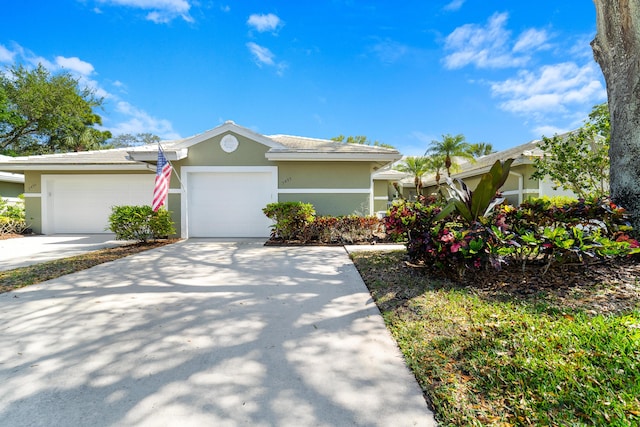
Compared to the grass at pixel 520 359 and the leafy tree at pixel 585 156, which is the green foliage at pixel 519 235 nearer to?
the grass at pixel 520 359

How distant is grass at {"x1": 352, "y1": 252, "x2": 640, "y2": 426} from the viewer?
1.72 meters

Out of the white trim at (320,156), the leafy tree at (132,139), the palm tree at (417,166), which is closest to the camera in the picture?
the white trim at (320,156)

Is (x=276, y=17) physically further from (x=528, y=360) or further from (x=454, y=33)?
(x=528, y=360)

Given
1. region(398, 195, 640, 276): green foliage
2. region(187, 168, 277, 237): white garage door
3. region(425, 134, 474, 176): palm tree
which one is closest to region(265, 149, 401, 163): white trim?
→ region(187, 168, 277, 237): white garage door

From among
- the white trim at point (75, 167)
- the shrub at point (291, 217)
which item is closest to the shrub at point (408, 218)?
the shrub at point (291, 217)

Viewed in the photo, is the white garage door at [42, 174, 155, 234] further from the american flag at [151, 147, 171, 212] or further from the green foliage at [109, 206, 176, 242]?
the american flag at [151, 147, 171, 212]

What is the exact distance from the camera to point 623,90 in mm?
4223

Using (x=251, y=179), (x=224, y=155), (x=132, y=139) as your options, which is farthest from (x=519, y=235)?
(x=132, y=139)

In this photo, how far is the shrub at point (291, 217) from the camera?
8406 millimetres

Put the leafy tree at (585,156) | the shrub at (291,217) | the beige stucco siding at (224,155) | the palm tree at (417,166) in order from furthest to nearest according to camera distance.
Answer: the palm tree at (417,166) < the beige stucco siding at (224,155) < the shrub at (291,217) < the leafy tree at (585,156)

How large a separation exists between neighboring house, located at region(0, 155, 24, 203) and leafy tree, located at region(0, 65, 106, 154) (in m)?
9.72

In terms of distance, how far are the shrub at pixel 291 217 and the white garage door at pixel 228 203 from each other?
1.41 metres

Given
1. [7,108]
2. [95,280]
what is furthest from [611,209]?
[7,108]

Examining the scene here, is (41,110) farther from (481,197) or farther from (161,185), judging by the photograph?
(481,197)
